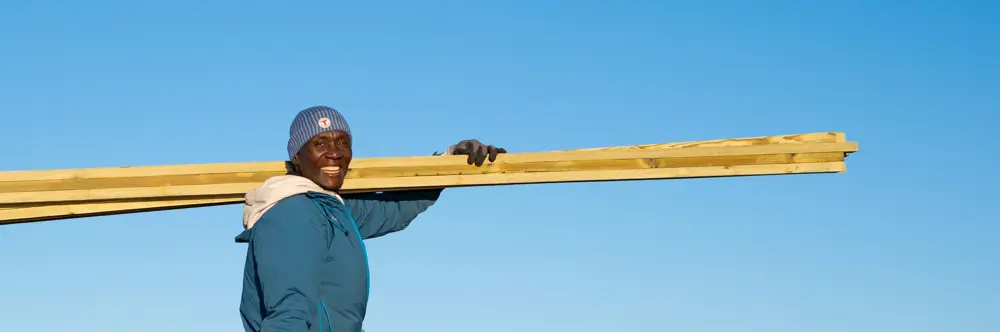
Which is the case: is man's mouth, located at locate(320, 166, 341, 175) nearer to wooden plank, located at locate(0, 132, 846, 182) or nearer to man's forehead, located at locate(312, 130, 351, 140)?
man's forehead, located at locate(312, 130, 351, 140)

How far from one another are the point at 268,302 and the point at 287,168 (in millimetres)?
1294

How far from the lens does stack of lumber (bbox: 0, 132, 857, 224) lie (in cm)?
739

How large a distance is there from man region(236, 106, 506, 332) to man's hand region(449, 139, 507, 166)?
2.42ft

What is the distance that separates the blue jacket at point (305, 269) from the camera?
6184mm

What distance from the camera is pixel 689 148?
24.8 ft

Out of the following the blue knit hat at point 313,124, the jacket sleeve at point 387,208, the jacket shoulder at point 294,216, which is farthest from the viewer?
the jacket sleeve at point 387,208

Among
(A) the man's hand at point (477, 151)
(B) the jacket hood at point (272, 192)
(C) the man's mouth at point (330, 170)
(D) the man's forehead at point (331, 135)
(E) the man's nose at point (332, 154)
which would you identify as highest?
(A) the man's hand at point (477, 151)

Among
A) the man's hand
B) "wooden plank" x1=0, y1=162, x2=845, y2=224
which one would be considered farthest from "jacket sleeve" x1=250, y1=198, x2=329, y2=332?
the man's hand

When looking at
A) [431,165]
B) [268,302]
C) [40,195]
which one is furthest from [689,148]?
[40,195]

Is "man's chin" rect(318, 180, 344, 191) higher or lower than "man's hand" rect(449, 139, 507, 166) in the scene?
lower

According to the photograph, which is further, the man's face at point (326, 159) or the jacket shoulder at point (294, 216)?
the man's face at point (326, 159)

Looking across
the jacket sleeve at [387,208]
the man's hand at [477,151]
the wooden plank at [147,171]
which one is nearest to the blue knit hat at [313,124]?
the wooden plank at [147,171]

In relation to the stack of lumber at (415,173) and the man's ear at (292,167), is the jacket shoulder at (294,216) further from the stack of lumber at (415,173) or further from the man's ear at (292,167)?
the stack of lumber at (415,173)

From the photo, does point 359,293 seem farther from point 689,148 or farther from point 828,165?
point 828,165
